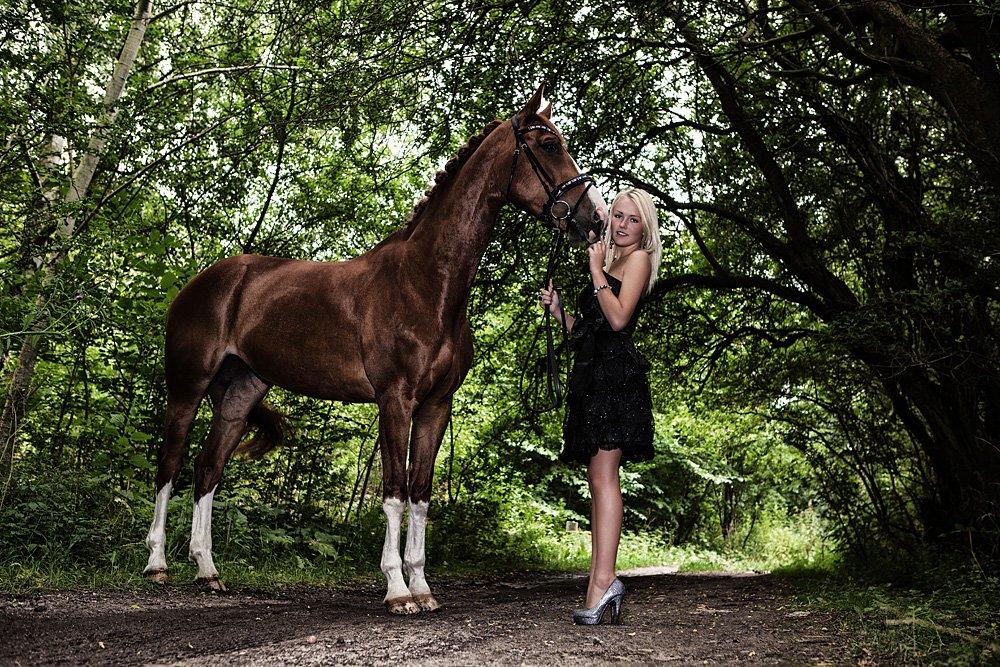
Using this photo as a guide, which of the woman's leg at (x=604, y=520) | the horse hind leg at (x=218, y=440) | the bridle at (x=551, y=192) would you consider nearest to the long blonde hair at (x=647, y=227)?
the bridle at (x=551, y=192)

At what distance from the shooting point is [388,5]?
6152 millimetres

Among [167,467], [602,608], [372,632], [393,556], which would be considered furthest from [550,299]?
[167,467]

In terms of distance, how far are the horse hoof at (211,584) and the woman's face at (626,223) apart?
345 centimetres

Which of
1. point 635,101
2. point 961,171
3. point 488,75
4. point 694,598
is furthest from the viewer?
point 635,101

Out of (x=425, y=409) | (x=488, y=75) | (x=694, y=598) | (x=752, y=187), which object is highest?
(x=488, y=75)

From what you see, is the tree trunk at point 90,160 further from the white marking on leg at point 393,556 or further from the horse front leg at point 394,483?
the white marking on leg at point 393,556

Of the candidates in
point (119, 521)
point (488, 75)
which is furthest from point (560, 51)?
point (119, 521)

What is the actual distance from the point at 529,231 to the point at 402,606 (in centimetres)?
427

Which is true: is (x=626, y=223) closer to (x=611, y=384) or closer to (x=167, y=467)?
(x=611, y=384)

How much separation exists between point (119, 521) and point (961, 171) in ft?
21.3

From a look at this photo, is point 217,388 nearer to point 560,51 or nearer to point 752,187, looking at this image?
point 560,51

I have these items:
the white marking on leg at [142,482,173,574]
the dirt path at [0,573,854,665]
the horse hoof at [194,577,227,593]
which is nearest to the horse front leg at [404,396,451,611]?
the dirt path at [0,573,854,665]

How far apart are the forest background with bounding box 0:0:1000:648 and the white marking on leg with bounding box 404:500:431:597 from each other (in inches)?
75.8

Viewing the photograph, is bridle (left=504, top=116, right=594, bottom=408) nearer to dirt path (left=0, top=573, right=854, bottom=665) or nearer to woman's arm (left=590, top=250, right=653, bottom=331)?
woman's arm (left=590, top=250, right=653, bottom=331)
